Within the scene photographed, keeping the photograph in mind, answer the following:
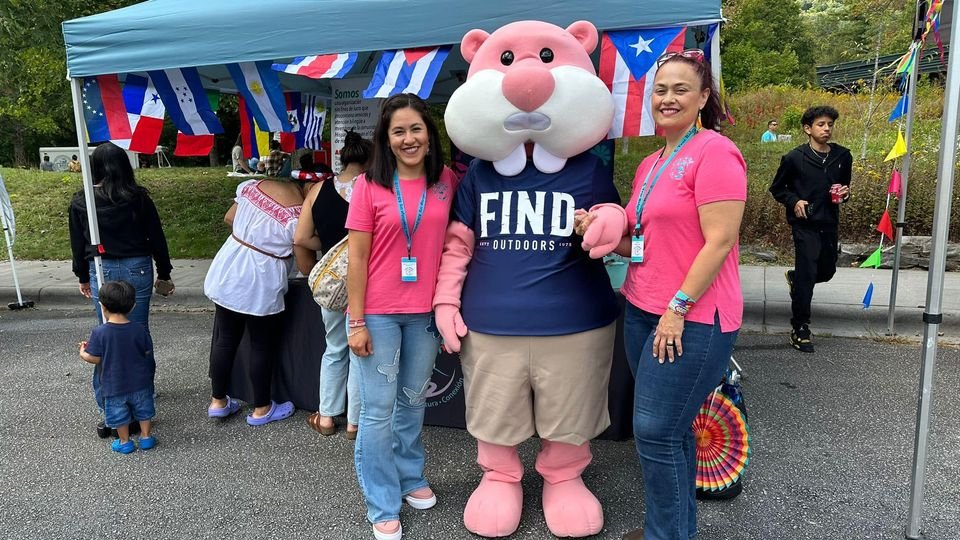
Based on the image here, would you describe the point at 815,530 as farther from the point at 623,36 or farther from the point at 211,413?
the point at 211,413

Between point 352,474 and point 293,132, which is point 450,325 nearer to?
point 352,474

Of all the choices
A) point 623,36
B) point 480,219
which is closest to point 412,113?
point 480,219

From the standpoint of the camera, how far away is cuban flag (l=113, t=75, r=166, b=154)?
3453 millimetres

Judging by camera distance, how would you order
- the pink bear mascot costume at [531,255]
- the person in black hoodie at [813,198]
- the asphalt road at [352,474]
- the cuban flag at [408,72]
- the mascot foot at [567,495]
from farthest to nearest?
the person in black hoodie at [813,198], the cuban flag at [408,72], the asphalt road at [352,474], the mascot foot at [567,495], the pink bear mascot costume at [531,255]

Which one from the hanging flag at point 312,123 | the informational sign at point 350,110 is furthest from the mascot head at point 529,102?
the hanging flag at point 312,123

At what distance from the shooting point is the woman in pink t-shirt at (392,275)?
231 centimetres

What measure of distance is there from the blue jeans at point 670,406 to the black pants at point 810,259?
2.99 meters

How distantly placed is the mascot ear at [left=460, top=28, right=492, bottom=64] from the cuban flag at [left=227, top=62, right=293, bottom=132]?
134cm

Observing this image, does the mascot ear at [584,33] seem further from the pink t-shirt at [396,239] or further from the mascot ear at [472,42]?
the pink t-shirt at [396,239]

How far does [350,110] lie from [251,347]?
94.6 inches

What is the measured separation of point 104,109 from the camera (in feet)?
11.3

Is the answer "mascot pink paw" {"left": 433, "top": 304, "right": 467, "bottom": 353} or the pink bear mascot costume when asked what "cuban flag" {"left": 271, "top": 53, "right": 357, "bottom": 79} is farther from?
"mascot pink paw" {"left": 433, "top": 304, "right": 467, "bottom": 353}

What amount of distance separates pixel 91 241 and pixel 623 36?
2.98m

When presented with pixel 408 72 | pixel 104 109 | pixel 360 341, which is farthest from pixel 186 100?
pixel 360 341
